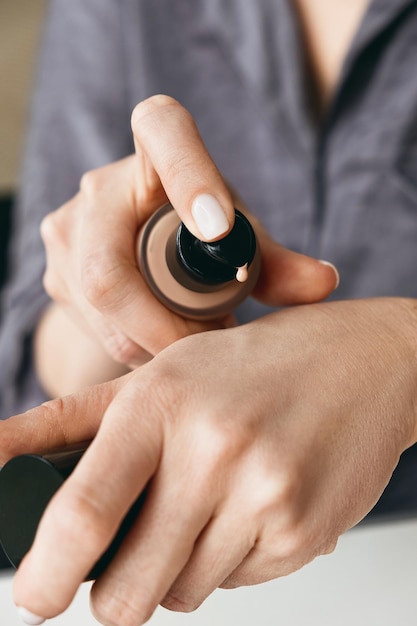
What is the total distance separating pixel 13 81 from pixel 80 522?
784 mm

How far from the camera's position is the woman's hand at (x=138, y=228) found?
328 millimetres

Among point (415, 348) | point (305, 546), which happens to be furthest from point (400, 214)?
point (305, 546)

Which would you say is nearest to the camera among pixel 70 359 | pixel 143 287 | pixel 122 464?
pixel 122 464

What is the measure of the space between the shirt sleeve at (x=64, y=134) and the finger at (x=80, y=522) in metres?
0.34

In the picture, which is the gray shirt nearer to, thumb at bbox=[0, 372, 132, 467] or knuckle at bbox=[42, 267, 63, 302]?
knuckle at bbox=[42, 267, 63, 302]

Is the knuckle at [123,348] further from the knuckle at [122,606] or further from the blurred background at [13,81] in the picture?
the blurred background at [13,81]

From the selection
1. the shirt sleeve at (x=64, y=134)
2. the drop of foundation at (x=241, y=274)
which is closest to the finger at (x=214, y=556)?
the drop of foundation at (x=241, y=274)

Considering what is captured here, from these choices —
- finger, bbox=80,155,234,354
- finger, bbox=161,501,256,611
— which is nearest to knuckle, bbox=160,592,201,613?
finger, bbox=161,501,256,611

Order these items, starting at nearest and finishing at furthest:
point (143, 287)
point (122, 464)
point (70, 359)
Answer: point (122, 464) < point (143, 287) < point (70, 359)

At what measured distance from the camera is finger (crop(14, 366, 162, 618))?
26cm

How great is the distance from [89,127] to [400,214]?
28cm

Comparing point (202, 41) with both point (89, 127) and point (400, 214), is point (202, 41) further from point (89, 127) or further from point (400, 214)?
point (400, 214)

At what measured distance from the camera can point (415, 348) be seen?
1.26 feet

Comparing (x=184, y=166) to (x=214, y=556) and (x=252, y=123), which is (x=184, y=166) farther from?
(x=252, y=123)
